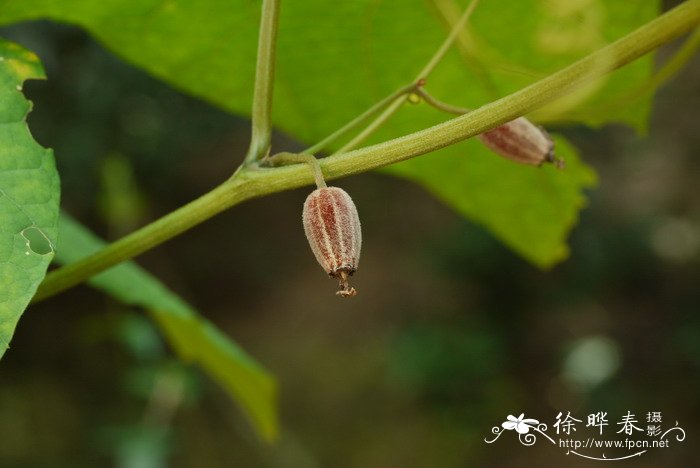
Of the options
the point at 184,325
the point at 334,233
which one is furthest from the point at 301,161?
the point at 184,325

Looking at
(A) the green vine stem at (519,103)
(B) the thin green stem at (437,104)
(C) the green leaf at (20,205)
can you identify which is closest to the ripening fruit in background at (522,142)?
(B) the thin green stem at (437,104)

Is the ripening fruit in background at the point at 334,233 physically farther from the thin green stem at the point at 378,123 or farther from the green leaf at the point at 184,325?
the green leaf at the point at 184,325

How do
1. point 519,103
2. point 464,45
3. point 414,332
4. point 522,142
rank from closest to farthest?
point 519,103, point 522,142, point 464,45, point 414,332

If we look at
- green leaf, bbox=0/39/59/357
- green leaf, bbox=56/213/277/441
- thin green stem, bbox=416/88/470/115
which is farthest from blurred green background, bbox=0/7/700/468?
thin green stem, bbox=416/88/470/115

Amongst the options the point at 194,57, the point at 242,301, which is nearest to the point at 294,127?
the point at 194,57

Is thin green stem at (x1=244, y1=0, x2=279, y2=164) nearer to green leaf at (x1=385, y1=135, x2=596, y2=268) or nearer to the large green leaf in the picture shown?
the large green leaf
